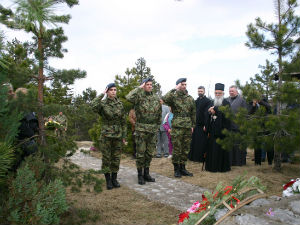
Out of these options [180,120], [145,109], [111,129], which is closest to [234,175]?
[180,120]

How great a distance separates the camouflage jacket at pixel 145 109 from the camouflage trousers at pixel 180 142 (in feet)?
2.36

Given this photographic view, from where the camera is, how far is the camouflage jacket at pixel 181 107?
20.4 ft

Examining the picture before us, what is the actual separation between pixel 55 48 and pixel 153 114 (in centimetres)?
275

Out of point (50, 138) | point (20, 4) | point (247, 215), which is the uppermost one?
point (20, 4)

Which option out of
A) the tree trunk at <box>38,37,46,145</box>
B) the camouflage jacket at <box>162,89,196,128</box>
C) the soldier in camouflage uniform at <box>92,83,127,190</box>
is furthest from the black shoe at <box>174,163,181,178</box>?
the tree trunk at <box>38,37,46,145</box>

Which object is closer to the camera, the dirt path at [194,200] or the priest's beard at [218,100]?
the dirt path at [194,200]

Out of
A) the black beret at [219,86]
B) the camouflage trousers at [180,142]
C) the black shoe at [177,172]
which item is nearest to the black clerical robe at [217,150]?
the black beret at [219,86]

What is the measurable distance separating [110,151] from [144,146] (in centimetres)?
75

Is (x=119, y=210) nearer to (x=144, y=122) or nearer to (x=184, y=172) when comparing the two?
(x=144, y=122)

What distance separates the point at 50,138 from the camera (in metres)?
3.58

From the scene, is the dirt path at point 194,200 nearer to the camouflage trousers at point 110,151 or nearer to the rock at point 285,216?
the rock at point 285,216

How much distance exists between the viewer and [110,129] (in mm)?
5203

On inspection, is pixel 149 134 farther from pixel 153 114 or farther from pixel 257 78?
pixel 257 78

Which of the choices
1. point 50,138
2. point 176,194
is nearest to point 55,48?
point 50,138
